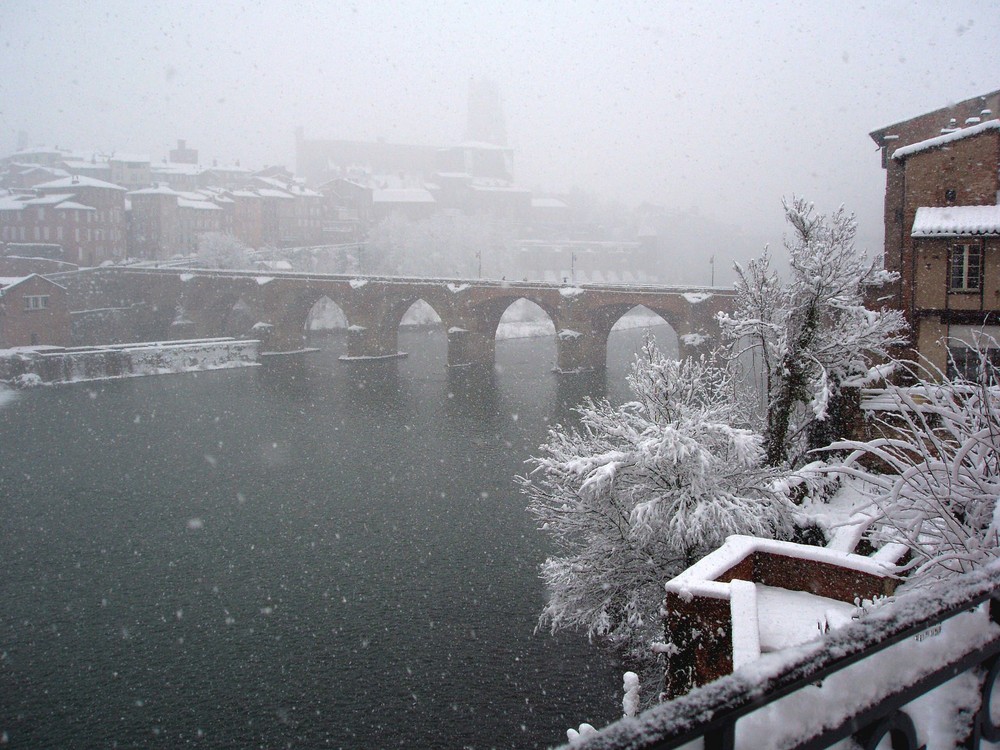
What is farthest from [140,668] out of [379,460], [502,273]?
[502,273]

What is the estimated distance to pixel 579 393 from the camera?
3500 cm

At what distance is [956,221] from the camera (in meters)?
15.9

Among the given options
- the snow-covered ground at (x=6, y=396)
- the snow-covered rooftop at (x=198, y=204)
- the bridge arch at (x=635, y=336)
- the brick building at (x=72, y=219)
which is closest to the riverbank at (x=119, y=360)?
the snow-covered ground at (x=6, y=396)

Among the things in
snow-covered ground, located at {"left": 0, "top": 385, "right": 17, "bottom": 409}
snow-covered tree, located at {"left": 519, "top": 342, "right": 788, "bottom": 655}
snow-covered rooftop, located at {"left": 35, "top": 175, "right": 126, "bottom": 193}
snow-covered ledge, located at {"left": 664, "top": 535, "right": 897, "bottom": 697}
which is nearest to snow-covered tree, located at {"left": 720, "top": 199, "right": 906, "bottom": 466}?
snow-covered tree, located at {"left": 519, "top": 342, "right": 788, "bottom": 655}

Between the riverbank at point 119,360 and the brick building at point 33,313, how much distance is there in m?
1.15

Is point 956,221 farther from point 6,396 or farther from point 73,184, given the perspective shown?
point 73,184

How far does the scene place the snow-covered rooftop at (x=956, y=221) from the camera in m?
15.5

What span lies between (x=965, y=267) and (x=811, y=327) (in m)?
3.21

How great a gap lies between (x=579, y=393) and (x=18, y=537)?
873 inches

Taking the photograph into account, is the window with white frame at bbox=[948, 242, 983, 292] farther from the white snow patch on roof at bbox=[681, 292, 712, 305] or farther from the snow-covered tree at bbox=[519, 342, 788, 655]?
the white snow patch on roof at bbox=[681, 292, 712, 305]

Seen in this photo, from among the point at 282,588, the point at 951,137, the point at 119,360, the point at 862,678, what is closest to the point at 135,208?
the point at 119,360

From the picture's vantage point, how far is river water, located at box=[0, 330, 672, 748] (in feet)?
40.2

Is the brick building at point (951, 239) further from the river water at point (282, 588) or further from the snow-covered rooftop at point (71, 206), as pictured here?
the snow-covered rooftop at point (71, 206)

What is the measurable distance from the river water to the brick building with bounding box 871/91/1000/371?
9647mm
